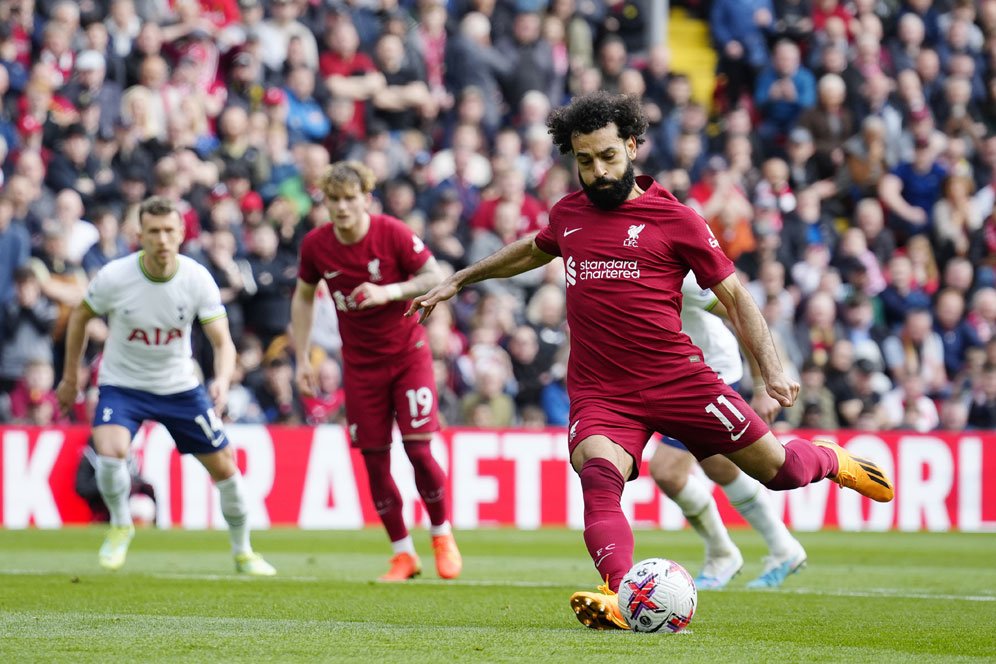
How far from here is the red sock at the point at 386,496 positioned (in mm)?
11273

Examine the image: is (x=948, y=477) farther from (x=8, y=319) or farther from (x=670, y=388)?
(x=670, y=388)

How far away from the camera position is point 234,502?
1152cm

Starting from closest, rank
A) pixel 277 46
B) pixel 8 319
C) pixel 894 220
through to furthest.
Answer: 1. pixel 8 319
2. pixel 277 46
3. pixel 894 220

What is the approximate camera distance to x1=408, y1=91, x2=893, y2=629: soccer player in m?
7.68

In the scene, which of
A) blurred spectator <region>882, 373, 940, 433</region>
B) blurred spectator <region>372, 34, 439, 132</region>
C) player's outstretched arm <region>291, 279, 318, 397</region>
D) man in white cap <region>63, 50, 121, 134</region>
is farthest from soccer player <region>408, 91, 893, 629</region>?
blurred spectator <region>372, 34, 439, 132</region>

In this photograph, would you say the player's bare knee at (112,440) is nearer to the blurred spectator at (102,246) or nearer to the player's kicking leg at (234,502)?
the player's kicking leg at (234,502)

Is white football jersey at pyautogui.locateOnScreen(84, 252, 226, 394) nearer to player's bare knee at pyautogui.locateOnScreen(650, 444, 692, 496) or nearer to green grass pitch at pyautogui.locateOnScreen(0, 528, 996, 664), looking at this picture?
green grass pitch at pyautogui.locateOnScreen(0, 528, 996, 664)

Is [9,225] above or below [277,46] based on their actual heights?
below

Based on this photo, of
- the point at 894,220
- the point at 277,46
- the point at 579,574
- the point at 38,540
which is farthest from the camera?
the point at 894,220

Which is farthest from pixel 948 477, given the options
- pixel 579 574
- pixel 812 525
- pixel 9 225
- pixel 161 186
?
pixel 9 225

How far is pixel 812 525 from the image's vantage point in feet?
58.4

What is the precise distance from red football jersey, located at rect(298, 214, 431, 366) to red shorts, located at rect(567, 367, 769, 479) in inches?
137

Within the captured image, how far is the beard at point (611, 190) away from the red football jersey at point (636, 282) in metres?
0.05

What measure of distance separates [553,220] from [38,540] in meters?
8.44
